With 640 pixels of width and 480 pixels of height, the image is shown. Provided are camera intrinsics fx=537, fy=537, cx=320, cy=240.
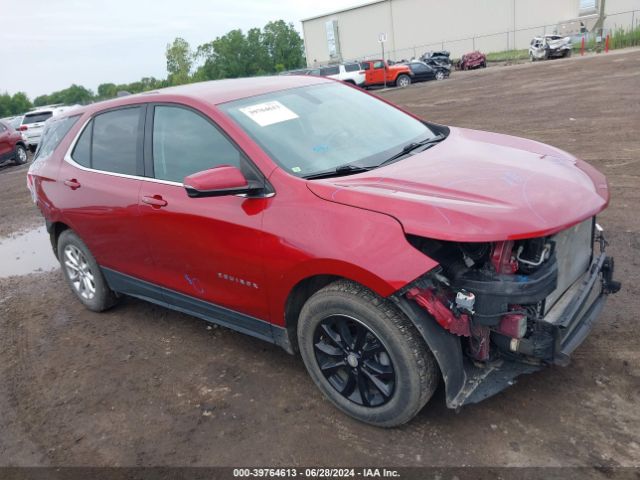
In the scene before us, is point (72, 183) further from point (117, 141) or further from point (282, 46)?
point (282, 46)

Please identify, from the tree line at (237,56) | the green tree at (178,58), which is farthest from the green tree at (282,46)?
the green tree at (178,58)

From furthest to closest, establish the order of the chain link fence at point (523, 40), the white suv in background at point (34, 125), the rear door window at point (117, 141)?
the chain link fence at point (523, 40)
the white suv in background at point (34, 125)
the rear door window at point (117, 141)

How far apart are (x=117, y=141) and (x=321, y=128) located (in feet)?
5.50

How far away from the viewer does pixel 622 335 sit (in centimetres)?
347

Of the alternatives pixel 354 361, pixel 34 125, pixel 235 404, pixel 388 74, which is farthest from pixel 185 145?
pixel 388 74

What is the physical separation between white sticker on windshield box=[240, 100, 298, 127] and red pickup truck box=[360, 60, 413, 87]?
97.4 ft

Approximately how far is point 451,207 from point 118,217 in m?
2.55

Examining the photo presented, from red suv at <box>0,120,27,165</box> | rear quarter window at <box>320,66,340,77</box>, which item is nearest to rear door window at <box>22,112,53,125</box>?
red suv at <box>0,120,27,165</box>

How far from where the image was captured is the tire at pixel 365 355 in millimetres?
2617

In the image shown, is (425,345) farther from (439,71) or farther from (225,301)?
(439,71)

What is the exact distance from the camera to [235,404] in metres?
3.32

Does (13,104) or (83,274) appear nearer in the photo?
(83,274)

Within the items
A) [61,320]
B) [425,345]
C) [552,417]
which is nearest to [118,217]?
[61,320]

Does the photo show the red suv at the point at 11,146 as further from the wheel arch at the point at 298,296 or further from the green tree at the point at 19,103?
the green tree at the point at 19,103
